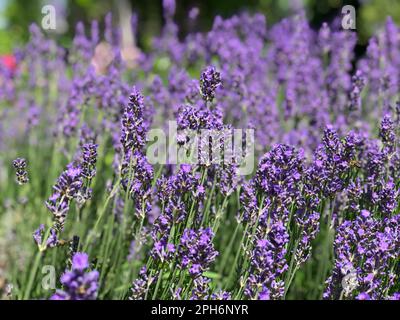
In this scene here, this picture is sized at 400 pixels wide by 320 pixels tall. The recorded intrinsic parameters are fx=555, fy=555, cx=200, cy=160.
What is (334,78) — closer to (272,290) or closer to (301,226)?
(301,226)

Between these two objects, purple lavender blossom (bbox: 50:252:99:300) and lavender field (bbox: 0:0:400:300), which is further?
→ lavender field (bbox: 0:0:400:300)

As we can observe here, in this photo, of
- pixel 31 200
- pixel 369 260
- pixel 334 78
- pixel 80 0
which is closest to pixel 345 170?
pixel 369 260

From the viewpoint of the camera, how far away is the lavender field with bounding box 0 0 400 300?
2082 mm

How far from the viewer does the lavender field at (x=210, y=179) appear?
6.83 ft

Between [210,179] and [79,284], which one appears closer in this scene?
[79,284]

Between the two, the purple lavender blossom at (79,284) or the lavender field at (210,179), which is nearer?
the purple lavender blossom at (79,284)

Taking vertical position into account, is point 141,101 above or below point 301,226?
above

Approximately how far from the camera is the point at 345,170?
7.93 ft

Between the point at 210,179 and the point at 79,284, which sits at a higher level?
the point at 210,179

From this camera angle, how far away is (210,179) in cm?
262

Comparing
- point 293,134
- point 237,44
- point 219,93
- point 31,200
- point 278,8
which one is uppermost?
point 278,8
